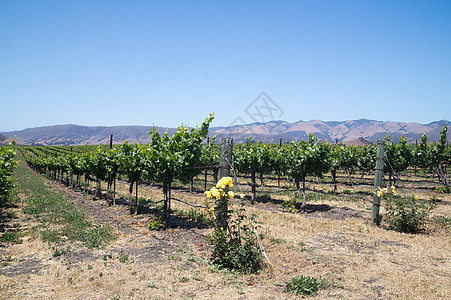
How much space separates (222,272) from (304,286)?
1.83 metres

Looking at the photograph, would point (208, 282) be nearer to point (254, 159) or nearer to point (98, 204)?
point (254, 159)

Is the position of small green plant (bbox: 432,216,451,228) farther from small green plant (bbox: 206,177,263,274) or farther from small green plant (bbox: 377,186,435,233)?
small green plant (bbox: 206,177,263,274)

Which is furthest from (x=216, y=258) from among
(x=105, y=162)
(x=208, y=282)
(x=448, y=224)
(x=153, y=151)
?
(x=105, y=162)

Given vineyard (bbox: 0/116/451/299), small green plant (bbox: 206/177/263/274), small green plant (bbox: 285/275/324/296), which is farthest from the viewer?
small green plant (bbox: 206/177/263/274)

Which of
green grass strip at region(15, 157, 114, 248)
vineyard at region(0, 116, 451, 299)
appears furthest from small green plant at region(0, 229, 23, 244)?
green grass strip at region(15, 157, 114, 248)

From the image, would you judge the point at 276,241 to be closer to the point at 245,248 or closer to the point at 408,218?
the point at 245,248

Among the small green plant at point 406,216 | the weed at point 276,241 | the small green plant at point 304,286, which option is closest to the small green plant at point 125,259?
the small green plant at point 304,286

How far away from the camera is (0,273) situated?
5.75 meters

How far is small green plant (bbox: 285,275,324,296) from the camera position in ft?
15.7

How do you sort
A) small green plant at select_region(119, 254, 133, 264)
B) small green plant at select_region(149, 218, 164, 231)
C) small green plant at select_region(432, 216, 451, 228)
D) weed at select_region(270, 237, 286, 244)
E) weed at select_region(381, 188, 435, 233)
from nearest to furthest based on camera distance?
small green plant at select_region(119, 254, 133, 264) → weed at select_region(270, 237, 286, 244) → weed at select_region(381, 188, 435, 233) → small green plant at select_region(149, 218, 164, 231) → small green plant at select_region(432, 216, 451, 228)

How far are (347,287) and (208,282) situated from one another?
260 cm

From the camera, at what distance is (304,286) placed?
483 centimetres

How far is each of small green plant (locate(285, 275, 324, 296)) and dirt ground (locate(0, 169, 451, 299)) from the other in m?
→ 0.13

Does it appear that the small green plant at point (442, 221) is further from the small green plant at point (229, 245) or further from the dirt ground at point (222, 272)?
the small green plant at point (229, 245)
